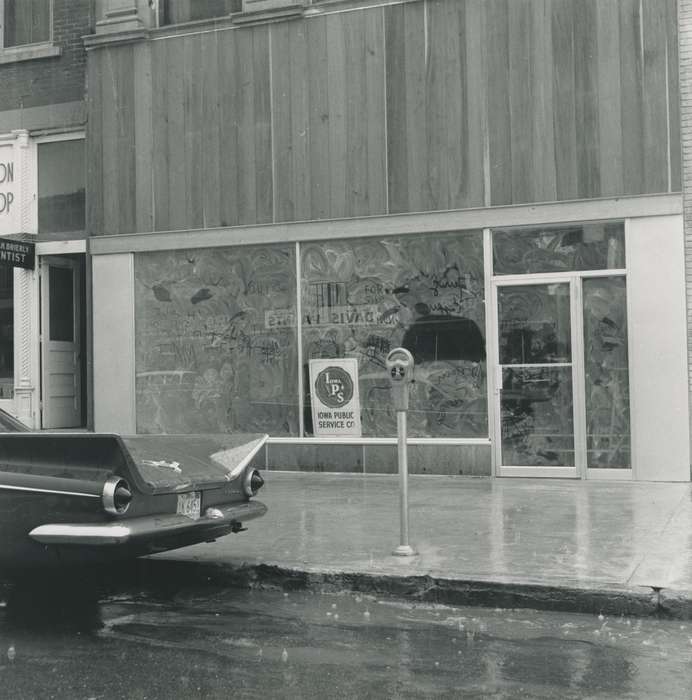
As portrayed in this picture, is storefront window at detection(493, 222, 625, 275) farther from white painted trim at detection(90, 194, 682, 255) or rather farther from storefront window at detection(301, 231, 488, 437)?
storefront window at detection(301, 231, 488, 437)

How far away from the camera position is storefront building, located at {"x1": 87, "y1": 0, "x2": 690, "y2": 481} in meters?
10.6

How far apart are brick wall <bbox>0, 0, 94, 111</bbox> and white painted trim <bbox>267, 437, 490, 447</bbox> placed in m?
5.87

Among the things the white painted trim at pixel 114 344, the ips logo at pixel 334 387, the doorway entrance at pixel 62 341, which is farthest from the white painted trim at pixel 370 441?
the doorway entrance at pixel 62 341

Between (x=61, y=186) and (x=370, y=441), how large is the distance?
6150 millimetres

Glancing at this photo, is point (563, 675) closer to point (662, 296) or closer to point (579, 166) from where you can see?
point (662, 296)

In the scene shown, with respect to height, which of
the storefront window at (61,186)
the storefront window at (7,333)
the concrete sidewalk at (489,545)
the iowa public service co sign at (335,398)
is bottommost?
the concrete sidewalk at (489,545)

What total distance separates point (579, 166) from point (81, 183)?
23.5 feet

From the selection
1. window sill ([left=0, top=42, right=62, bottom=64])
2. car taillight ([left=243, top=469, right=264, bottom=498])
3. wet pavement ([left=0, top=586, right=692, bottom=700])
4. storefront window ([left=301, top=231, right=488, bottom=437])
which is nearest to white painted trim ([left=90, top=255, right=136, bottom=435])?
storefront window ([left=301, top=231, right=488, bottom=437])

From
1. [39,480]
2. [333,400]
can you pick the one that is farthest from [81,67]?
[39,480]

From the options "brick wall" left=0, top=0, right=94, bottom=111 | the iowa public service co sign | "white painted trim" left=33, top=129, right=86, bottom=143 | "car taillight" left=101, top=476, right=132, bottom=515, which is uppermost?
"brick wall" left=0, top=0, right=94, bottom=111

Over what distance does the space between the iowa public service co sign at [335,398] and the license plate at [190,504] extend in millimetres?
5641

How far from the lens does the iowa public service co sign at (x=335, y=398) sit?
11.7 m

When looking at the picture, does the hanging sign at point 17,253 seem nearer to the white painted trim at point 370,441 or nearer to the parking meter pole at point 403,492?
the white painted trim at point 370,441

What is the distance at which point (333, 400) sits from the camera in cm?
1176
